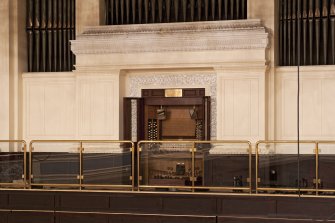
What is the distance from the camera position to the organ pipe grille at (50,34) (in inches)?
516

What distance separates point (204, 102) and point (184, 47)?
3.94 feet

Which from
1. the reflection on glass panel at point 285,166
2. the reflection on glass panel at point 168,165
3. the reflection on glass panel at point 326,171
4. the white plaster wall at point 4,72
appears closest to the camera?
the reflection on glass panel at point 326,171

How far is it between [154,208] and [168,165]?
2.45ft

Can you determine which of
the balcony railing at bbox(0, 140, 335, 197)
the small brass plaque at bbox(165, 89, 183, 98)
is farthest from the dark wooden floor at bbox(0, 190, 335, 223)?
the small brass plaque at bbox(165, 89, 183, 98)

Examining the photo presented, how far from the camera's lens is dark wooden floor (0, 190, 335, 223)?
365 inches

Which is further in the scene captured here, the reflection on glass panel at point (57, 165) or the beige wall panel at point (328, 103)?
the beige wall panel at point (328, 103)

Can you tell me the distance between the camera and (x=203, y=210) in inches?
380

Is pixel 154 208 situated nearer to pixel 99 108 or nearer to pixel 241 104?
pixel 241 104

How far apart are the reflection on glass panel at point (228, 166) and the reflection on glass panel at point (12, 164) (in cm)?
327

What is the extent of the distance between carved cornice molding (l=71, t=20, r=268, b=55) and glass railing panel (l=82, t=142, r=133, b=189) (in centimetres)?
282

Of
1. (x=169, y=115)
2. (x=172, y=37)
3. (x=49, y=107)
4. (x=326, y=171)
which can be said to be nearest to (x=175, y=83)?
(x=169, y=115)

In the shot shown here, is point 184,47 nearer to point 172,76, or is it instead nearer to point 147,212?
point 172,76

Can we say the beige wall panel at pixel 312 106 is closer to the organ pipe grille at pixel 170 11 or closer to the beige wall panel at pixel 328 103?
the beige wall panel at pixel 328 103

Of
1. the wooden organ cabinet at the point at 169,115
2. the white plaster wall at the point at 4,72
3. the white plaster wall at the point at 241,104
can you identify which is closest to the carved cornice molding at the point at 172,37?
the white plaster wall at the point at 241,104
